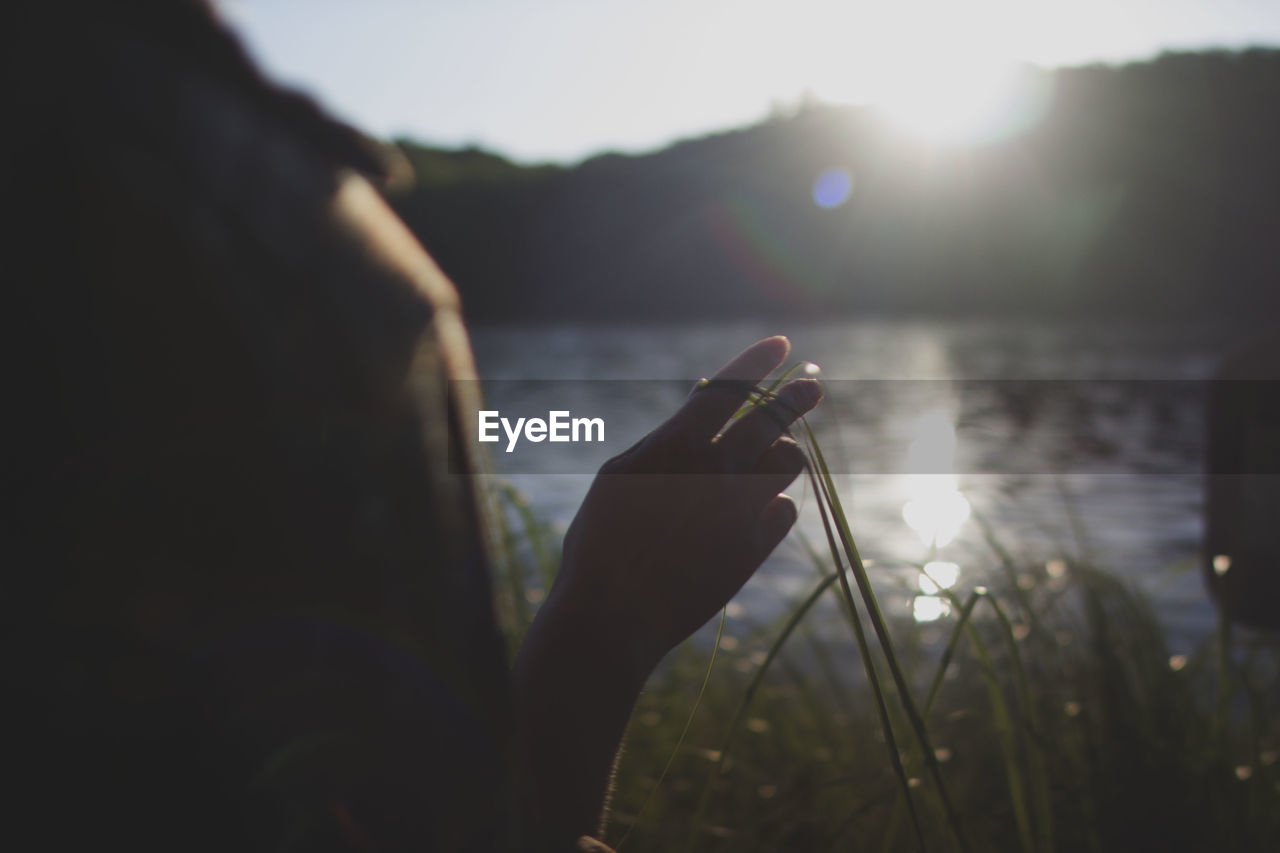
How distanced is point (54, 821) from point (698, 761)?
98.5 inches

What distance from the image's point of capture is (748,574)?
0.91 m

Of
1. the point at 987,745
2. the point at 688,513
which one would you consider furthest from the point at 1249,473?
the point at 688,513

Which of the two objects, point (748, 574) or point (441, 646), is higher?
point (748, 574)

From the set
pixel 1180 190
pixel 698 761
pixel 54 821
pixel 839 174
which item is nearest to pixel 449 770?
pixel 54 821

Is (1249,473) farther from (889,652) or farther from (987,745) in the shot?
Result: (889,652)

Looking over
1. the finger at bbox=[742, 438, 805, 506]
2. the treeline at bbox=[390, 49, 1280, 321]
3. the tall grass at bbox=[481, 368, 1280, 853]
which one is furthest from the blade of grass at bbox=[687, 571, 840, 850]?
the treeline at bbox=[390, 49, 1280, 321]

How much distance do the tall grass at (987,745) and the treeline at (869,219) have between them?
211 ft

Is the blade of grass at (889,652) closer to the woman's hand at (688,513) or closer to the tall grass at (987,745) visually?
the tall grass at (987,745)

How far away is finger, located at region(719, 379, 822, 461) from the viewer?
2.89 feet

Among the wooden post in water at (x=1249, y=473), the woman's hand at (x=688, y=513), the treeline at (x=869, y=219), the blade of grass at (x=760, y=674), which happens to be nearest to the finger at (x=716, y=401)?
the woman's hand at (x=688, y=513)

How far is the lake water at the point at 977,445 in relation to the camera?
283 centimetres

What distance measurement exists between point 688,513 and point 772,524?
105 mm

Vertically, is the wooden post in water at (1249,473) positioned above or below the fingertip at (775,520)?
above

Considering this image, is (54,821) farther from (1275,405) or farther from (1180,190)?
(1180,190)
